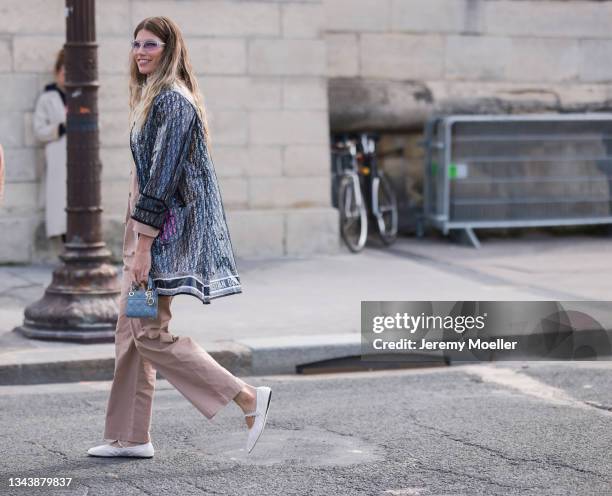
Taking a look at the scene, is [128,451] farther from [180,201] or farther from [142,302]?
[180,201]

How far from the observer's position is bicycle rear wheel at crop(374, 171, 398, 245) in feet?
42.8

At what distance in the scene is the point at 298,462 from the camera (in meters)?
5.39

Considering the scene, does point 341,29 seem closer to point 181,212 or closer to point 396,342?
point 396,342

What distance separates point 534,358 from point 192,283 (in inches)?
142

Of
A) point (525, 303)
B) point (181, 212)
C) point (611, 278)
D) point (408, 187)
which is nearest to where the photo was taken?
point (181, 212)

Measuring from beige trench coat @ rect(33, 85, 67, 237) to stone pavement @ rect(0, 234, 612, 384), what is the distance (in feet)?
1.48

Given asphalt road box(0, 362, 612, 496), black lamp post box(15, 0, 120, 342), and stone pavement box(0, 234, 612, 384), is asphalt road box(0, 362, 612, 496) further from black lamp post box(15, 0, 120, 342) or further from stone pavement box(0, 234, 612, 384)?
black lamp post box(15, 0, 120, 342)

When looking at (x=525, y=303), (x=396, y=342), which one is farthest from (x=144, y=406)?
(x=525, y=303)

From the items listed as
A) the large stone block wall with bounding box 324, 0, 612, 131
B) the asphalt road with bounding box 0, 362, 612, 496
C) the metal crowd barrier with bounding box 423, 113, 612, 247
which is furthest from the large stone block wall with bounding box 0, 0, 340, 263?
the asphalt road with bounding box 0, 362, 612, 496

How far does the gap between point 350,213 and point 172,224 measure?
7479 millimetres

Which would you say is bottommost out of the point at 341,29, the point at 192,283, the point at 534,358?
the point at 534,358

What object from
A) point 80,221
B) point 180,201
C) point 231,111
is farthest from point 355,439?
point 231,111

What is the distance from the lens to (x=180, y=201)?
5.20m

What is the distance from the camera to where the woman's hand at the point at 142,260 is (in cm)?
514
